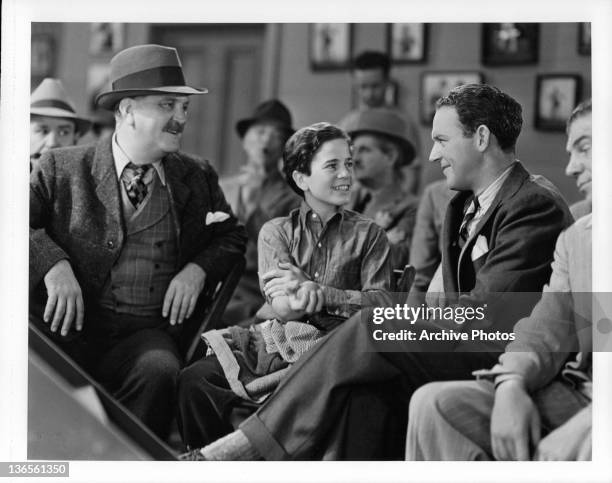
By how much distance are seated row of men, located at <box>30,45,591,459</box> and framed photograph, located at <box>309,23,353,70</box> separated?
0.41 metres

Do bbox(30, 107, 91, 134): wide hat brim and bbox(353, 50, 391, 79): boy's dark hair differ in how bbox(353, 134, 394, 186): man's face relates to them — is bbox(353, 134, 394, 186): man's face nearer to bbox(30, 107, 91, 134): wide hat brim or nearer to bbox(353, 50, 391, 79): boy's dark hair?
bbox(353, 50, 391, 79): boy's dark hair

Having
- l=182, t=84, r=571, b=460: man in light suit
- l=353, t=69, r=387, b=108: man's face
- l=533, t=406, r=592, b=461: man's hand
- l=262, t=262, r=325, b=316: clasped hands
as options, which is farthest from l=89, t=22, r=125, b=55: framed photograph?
l=533, t=406, r=592, b=461: man's hand

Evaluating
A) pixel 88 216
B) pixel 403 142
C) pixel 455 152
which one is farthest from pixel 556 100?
pixel 88 216

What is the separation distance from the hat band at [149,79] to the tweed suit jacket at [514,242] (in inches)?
41.2

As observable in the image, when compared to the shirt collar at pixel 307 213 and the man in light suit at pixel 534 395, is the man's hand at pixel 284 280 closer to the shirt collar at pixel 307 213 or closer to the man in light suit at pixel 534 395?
the shirt collar at pixel 307 213

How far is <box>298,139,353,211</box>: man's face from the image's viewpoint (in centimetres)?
310

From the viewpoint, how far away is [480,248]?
9.79 feet

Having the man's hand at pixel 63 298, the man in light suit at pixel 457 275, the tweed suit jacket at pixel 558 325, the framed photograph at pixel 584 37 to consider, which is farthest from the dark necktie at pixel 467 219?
the man's hand at pixel 63 298

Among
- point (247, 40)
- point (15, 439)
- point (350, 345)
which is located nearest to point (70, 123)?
point (247, 40)

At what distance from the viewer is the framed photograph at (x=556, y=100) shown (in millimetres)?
3225

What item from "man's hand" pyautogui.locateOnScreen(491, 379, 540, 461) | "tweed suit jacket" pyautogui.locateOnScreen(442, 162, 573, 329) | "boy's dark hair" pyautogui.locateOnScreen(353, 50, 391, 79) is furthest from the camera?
"boy's dark hair" pyautogui.locateOnScreen(353, 50, 391, 79)

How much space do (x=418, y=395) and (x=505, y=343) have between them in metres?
0.33

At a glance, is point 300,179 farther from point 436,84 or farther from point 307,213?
point 436,84
